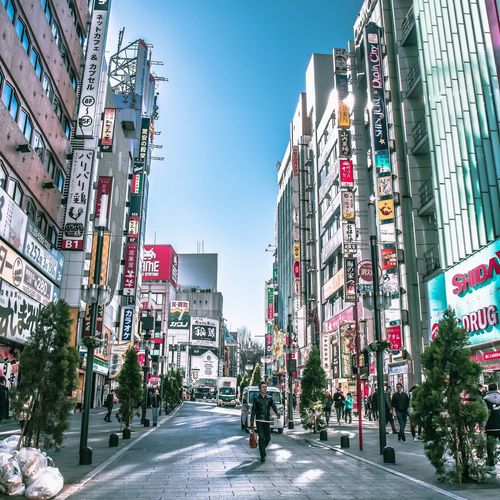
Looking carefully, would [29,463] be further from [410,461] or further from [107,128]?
[107,128]

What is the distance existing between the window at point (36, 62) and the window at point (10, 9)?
2.89m

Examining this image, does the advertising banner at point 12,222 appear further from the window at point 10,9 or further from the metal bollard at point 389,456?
the metal bollard at point 389,456

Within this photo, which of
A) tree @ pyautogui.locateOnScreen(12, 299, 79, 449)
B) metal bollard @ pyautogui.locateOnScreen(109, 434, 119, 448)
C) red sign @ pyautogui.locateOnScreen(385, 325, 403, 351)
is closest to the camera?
tree @ pyautogui.locateOnScreen(12, 299, 79, 449)

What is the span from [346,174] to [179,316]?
10266cm

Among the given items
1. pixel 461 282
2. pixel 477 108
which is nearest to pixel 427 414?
pixel 461 282

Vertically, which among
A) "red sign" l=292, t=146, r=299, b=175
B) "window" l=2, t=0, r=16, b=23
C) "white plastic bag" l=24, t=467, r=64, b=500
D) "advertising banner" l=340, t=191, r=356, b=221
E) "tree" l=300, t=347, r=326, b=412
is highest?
"red sign" l=292, t=146, r=299, b=175

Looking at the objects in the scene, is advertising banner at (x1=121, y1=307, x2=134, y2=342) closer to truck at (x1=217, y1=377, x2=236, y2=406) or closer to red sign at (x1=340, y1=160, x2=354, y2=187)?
truck at (x1=217, y1=377, x2=236, y2=406)

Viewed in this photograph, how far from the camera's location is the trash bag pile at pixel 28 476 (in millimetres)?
8031

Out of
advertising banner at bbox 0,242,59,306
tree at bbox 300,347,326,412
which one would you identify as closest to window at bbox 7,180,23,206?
advertising banner at bbox 0,242,59,306

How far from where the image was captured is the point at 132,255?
5797 centimetres

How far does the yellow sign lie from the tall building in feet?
69.7

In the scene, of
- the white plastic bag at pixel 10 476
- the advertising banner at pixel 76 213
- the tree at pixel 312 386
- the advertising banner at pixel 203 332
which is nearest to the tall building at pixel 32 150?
the advertising banner at pixel 76 213

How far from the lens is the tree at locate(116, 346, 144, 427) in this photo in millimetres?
21516

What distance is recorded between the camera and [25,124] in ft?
82.1
